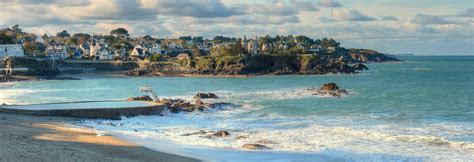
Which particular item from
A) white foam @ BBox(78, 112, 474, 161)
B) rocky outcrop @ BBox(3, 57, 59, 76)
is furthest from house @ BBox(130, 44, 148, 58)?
white foam @ BBox(78, 112, 474, 161)

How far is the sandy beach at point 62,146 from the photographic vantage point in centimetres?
1551

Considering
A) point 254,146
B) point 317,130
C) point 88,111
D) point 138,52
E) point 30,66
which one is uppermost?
point 138,52

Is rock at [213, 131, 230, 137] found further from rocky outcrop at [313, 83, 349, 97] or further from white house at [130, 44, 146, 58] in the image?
white house at [130, 44, 146, 58]

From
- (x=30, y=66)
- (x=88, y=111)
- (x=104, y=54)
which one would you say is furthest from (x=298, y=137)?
(x=104, y=54)

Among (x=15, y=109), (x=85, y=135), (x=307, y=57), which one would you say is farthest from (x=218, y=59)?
(x=85, y=135)

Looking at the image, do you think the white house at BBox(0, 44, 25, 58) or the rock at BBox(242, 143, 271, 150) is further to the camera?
the white house at BBox(0, 44, 25, 58)

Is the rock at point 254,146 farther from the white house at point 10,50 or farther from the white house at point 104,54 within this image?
the white house at point 104,54

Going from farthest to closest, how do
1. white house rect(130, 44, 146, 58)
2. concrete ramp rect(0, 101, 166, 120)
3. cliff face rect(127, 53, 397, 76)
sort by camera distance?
white house rect(130, 44, 146, 58), cliff face rect(127, 53, 397, 76), concrete ramp rect(0, 101, 166, 120)

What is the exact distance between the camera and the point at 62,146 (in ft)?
58.7

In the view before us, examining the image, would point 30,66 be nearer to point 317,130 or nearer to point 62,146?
point 317,130

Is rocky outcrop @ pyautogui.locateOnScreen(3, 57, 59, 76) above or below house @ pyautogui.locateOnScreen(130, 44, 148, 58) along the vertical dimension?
below

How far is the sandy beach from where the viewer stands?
1551 cm

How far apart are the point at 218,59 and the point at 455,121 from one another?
7458 cm

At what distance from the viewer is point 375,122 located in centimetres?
2633
